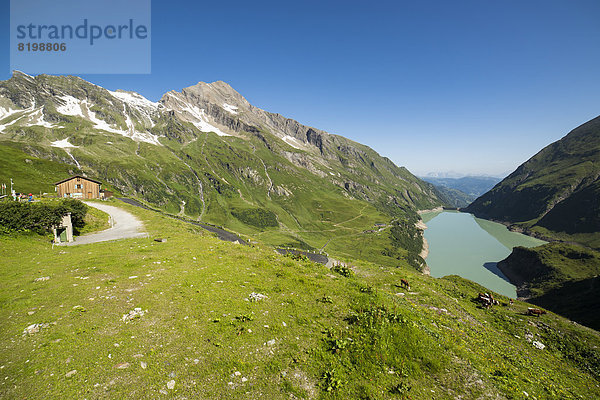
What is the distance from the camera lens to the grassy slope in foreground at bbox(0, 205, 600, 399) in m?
7.43

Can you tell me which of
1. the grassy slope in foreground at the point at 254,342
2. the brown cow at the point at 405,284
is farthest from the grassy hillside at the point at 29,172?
the brown cow at the point at 405,284

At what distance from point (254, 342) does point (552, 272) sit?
17753cm

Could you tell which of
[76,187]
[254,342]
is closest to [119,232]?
[254,342]

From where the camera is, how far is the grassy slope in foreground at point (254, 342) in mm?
7434

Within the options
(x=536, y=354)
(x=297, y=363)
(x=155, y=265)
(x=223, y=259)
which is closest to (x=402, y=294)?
(x=536, y=354)

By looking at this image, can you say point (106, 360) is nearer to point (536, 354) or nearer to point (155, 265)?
point (155, 265)

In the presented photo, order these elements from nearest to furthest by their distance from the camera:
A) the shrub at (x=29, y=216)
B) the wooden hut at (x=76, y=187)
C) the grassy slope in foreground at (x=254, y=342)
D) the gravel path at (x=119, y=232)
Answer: the grassy slope in foreground at (x=254, y=342)
the shrub at (x=29, y=216)
the gravel path at (x=119, y=232)
the wooden hut at (x=76, y=187)

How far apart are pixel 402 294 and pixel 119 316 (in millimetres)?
18051

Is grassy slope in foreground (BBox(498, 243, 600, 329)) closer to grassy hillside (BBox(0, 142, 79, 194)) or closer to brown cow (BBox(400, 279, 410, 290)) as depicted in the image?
brown cow (BBox(400, 279, 410, 290))

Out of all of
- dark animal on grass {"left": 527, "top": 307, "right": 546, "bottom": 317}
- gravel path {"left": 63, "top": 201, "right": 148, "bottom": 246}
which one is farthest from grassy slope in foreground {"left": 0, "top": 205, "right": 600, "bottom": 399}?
gravel path {"left": 63, "top": 201, "right": 148, "bottom": 246}

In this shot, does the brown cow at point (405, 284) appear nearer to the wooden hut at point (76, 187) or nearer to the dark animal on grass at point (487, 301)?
the dark animal on grass at point (487, 301)

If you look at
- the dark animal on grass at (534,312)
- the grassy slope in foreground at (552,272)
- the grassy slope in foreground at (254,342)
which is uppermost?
the grassy slope in foreground at (254,342)

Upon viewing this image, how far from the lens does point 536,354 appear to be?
13562 millimetres

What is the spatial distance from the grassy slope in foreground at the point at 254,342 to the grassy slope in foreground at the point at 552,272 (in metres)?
90.7
